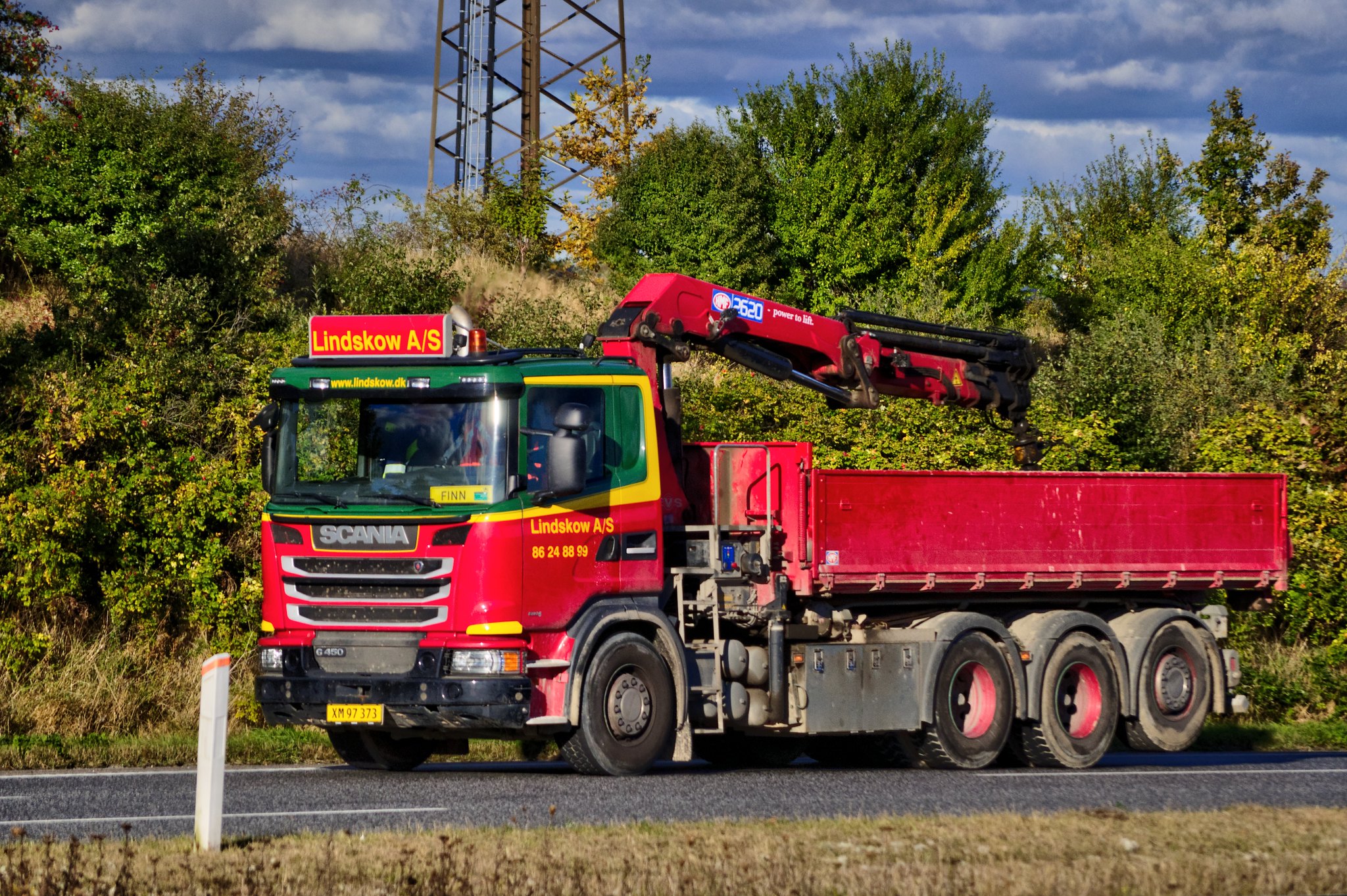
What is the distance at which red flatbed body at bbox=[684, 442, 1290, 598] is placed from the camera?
13.3 meters

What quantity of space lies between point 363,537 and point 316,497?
0.56m

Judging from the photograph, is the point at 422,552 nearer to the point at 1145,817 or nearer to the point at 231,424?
the point at 1145,817

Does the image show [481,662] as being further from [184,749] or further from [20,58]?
[20,58]

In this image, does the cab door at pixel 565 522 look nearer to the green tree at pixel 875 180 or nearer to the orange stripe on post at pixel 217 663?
the orange stripe on post at pixel 217 663

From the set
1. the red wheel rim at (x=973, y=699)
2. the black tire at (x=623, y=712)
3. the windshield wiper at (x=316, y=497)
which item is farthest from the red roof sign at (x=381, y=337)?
the red wheel rim at (x=973, y=699)

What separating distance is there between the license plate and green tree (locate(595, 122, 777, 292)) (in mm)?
26712

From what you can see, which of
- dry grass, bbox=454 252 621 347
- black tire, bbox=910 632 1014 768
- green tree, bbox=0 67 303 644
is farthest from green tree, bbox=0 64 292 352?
black tire, bbox=910 632 1014 768

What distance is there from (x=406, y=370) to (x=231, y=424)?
32.2 ft

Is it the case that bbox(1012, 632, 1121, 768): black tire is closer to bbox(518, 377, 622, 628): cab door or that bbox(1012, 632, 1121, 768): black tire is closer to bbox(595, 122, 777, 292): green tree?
bbox(518, 377, 622, 628): cab door

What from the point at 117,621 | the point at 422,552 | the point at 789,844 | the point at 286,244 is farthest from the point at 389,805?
the point at 286,244

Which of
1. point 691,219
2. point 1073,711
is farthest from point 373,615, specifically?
point 691,219

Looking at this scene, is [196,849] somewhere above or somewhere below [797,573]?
below

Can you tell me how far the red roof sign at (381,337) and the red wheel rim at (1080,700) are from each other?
6.68 metres

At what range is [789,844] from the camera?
8.11 m
